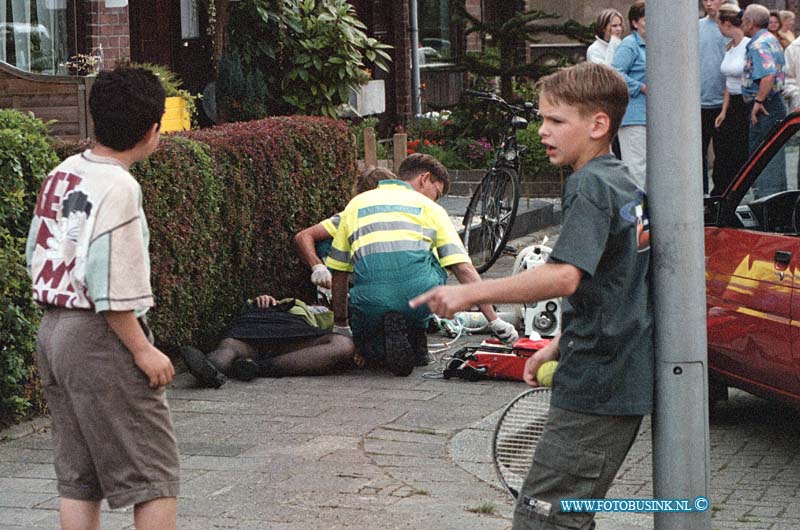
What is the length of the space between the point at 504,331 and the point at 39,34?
21.0 feet

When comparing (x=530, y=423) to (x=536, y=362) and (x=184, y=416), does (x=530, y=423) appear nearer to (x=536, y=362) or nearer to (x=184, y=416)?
(x=536, y=362)

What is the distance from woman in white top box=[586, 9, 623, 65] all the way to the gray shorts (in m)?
8.81

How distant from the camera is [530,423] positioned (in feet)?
17.3

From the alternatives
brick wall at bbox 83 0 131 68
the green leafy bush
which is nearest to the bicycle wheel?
the green leafy bush

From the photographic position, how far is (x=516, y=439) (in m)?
5.36

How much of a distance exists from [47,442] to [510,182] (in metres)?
6.37

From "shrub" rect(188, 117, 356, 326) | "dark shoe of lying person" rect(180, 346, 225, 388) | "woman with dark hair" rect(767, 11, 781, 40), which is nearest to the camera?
"dark shoe of lying person" rect(180, 346, 225, 388)

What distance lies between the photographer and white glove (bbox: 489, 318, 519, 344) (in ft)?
26.9

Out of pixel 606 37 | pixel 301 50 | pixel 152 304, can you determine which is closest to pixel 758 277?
pixel 152 304

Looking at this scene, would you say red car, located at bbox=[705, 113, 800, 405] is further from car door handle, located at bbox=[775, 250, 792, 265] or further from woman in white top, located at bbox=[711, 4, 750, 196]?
woman in white top, located at bbox=[711, 4, 750, 196]

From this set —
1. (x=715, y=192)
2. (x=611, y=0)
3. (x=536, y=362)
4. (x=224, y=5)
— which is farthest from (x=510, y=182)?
(x=611, y=0)

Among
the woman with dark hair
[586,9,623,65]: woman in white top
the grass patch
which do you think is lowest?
the grass patch

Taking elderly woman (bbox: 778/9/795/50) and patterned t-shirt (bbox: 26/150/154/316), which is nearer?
patterned t-shirt (bbox: 26/150/154/316)

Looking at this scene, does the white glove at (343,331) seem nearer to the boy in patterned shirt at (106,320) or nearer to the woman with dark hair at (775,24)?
the boy in patterned shirt at (106,320)
